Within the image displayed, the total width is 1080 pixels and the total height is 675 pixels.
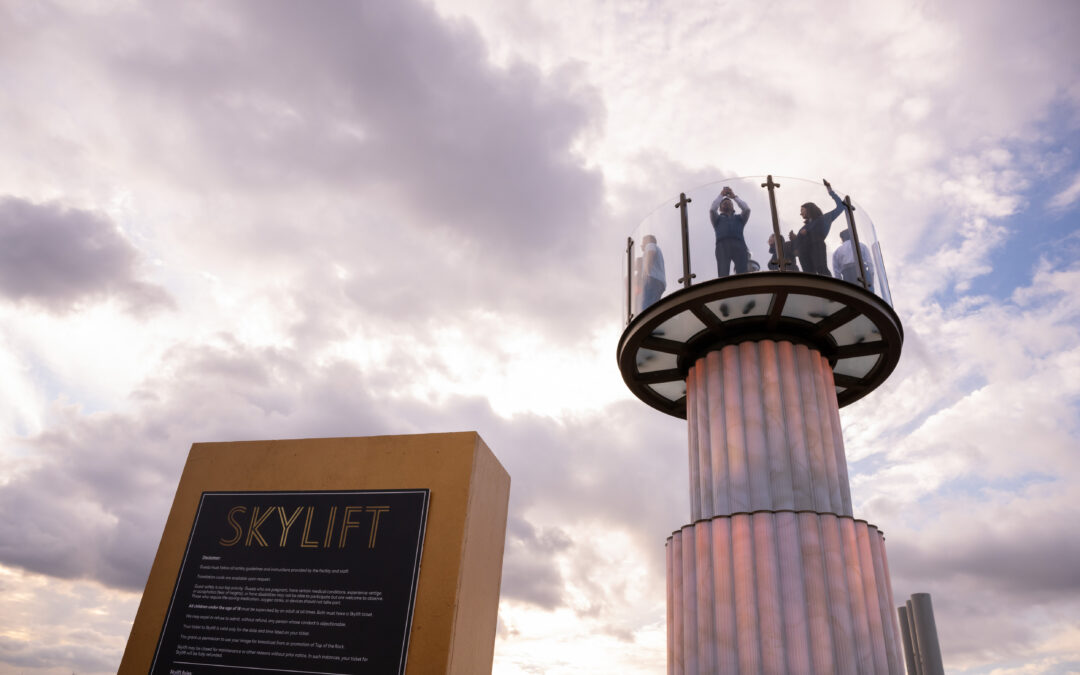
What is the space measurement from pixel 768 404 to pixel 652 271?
132 inches

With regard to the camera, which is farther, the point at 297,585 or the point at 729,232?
the point at 729,232

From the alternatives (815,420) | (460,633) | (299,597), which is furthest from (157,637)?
(815,420)

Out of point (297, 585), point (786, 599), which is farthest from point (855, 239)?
point (297, 585)

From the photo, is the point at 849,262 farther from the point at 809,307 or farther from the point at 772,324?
the point at 772,324

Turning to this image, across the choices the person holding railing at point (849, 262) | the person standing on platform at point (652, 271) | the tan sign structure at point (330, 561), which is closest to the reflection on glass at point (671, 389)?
the person standing on platform at point (652, 271)

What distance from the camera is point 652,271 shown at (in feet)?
40.6

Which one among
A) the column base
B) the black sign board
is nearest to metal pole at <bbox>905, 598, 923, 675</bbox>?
the column base

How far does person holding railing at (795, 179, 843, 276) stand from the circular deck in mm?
575

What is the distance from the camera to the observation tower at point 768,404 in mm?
9156

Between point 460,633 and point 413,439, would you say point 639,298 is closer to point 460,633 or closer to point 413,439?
point 413,439

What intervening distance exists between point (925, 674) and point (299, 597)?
15786 mm

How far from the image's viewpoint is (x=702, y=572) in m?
9.91

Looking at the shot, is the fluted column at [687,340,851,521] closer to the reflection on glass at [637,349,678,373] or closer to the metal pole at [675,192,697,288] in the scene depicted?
the reflection on glass at [637,349,678,373]

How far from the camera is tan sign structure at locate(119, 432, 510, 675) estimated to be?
8.10 meters
